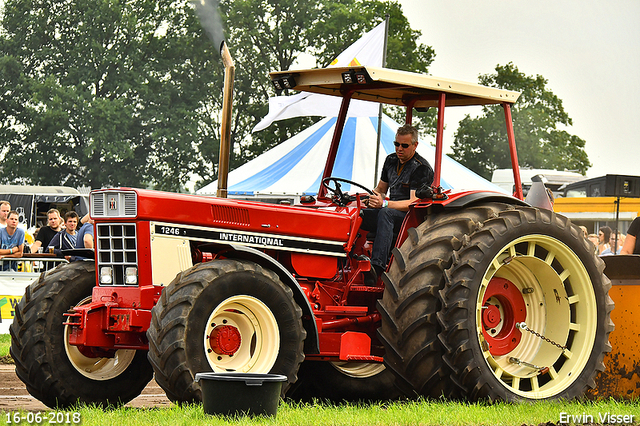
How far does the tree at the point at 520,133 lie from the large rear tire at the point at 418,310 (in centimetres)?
3970

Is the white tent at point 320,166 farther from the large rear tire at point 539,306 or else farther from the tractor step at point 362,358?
the tractor step at point 362,358

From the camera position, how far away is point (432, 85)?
22.2 feet

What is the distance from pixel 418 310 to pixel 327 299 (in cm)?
105

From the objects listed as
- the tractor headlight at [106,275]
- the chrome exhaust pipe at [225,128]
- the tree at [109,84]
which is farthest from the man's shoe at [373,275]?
the tree at [109,84]

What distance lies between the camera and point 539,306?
6.77 meters

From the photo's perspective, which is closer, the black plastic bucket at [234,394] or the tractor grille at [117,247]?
the black plastic bucket at [234,394]

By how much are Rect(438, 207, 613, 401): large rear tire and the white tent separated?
10.5 metres

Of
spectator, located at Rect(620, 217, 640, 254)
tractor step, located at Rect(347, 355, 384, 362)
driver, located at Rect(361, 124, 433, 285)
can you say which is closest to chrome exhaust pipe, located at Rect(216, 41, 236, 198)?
driver, located at Rect(361, 124, 433, 285)

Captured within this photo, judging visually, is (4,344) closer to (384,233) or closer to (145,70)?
(384,233)

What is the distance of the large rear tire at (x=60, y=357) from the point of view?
6.23 metres

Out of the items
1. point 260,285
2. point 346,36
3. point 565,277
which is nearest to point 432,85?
point 565,277

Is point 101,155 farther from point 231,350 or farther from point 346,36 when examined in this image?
point 231,350

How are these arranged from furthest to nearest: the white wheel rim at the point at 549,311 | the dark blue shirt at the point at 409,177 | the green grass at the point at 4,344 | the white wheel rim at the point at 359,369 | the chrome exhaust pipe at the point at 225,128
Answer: the green grass at the point at 4,344 → the chrome exhaust pipe at the point at 225,128 → the white wheel rim at the point at 359,369 → the dark blue shirt at the point at 409,177 → the white wheel rim at the point at 549,311

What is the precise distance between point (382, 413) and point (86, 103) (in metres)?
35.1
